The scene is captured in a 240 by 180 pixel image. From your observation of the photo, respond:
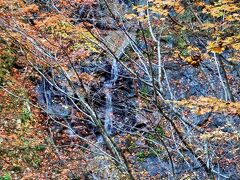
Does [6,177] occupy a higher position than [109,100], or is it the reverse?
[109,100]

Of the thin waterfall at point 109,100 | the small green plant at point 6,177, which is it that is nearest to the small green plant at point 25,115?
the small green plant at point 6,177

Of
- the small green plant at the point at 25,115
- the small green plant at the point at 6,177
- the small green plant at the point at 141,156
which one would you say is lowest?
the small green plant at the point at 141,156

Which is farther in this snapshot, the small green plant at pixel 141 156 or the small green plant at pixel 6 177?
the small green plant at pixel 141 156

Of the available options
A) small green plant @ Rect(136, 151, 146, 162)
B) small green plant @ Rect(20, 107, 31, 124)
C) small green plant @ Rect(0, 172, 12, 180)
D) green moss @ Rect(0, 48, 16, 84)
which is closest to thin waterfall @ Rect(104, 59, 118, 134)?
small green plant @ Rect(136, 151, 146, 162)

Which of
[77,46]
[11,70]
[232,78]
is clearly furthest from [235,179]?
[11,70]

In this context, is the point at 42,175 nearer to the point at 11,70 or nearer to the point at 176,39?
the point at 11,70

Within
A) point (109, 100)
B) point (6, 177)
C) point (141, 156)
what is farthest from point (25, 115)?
point (141, 156)

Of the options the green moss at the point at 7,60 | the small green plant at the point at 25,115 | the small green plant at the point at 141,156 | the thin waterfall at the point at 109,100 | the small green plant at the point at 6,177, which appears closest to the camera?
the small green plant at the point at 6,177

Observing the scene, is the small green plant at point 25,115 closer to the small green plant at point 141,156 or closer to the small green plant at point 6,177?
the small green plant at point 6,177

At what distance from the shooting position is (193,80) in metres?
14.2

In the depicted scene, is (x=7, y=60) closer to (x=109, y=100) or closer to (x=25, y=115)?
(x=25, y=115)

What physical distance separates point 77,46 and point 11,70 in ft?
8.68

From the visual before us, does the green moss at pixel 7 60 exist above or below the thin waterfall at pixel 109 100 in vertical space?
above

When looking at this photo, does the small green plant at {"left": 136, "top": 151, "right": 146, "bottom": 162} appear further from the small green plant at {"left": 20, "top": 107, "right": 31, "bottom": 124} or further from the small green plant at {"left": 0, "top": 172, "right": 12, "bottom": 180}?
the small green plant at {"left": 0, "top": 172, "right": 12, "bottom": 180}
